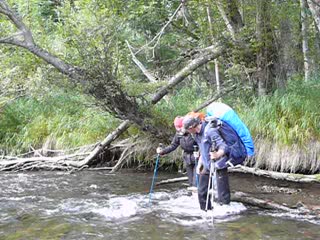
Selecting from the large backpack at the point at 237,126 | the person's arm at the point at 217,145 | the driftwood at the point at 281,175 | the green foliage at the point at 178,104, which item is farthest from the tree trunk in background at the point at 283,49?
the person's arm at the point at 217,145

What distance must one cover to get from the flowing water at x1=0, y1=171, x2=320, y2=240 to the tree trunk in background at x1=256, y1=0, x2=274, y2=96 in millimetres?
3087

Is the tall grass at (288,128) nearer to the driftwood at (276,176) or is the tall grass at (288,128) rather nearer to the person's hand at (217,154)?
the driftwood at (276,176)

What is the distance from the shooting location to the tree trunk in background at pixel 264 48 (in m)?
12.5

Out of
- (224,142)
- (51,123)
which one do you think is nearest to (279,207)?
(224,142)

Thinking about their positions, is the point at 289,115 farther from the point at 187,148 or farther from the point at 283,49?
the point at 187,148

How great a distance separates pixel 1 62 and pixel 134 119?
415 centimetres

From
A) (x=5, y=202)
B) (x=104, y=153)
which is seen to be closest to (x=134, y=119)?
(x=104, y=153)

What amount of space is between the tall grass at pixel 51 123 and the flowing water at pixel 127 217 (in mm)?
3304

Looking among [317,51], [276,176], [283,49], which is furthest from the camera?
[317,51]

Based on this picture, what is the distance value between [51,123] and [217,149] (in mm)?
9292

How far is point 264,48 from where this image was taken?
12.9 m

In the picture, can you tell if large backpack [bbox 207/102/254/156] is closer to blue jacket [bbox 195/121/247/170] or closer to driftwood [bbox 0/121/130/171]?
blue jacket [bbox 195/121/247/170]

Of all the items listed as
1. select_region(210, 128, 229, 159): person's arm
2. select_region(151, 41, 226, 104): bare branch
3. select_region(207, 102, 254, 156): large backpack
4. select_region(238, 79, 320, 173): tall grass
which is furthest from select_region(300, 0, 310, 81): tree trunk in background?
select_region(210, 128, 229, 159): person's arm

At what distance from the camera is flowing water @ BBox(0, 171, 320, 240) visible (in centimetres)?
705
